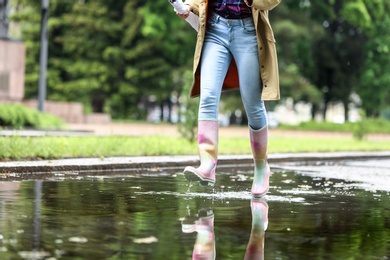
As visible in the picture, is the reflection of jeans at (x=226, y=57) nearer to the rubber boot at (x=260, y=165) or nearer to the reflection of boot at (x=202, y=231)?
the rubber boot at (x=260, y=165)

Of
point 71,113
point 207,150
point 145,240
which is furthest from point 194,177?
point 71,113

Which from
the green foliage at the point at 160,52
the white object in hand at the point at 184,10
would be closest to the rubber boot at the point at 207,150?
the white object in hand at the point at 184,10

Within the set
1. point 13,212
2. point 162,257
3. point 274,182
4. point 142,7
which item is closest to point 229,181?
point 274,182

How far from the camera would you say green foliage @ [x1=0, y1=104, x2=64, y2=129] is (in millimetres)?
29616

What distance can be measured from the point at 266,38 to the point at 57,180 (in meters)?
3.46

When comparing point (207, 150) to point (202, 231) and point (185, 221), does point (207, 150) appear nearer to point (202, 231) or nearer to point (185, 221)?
point (185, 221)

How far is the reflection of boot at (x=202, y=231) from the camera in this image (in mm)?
5504

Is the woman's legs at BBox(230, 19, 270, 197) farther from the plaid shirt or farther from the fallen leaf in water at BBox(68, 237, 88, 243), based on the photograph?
the fallen leaf in water at BBox(68, 237, 88, 243)

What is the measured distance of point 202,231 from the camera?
6.52 meters

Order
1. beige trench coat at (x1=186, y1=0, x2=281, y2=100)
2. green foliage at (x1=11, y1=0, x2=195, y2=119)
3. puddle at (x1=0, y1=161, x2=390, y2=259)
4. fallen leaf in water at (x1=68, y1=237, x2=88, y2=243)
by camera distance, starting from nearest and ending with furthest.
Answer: puddle at (x1=0, y1=161, x2=390, y2=259)
fallen leaf in water at (x1=68, y1=237, x2=88, y2=243)
beige trench coat at (x1=186, y1=0, x2=281, y2=100)
green foliage at (x1=11, y1=0, x2=195, y2=119)

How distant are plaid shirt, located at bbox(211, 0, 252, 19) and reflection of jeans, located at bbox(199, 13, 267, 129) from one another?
1.6 inches

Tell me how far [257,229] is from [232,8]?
252cm

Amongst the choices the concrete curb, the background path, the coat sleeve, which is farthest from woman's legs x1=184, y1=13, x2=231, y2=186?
the background path

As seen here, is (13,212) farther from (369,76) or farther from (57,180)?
(369,76)
